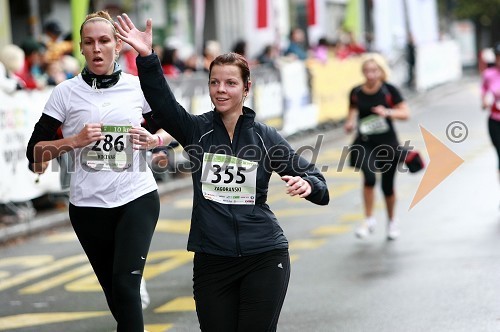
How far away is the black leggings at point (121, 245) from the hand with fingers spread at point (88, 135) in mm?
473

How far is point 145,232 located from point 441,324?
2239 mm

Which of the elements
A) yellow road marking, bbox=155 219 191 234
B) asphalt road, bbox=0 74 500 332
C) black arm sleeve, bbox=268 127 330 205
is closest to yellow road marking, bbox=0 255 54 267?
asphalt road, bbox=0 74 500 332

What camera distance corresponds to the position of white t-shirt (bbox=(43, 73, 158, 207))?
6.09 m

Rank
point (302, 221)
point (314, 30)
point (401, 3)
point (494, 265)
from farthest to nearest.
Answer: point (401, 3) → point (314, 30) → point (302, 221) → point (494, 265)

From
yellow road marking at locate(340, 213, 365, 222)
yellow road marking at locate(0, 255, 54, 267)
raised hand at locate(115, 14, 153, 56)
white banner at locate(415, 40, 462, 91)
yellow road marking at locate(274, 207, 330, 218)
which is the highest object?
raised hand at locate(115, 14, 153, 56)

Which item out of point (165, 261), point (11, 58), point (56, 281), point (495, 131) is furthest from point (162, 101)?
point (11, 58)

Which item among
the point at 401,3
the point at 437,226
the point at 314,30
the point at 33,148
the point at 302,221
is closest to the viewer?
the point at 33,148

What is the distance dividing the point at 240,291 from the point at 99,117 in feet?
5.16

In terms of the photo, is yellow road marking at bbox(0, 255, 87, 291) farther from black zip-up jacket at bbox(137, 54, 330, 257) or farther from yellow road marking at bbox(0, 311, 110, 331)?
black zip-up jacket at bbox(137, 54, 330, 257)

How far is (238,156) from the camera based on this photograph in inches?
201

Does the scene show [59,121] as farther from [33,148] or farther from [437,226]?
[437,226]

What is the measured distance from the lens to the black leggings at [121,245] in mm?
5898

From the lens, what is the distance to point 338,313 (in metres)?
7.67

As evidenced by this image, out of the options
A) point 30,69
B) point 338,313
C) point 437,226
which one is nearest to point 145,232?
point 338,313
